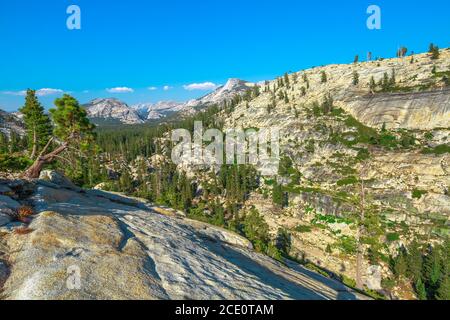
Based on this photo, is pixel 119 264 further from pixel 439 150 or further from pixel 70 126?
pixel 439 150

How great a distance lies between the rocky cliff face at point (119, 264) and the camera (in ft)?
41.1

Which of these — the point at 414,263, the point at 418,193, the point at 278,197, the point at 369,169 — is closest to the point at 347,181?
the point at 369,169

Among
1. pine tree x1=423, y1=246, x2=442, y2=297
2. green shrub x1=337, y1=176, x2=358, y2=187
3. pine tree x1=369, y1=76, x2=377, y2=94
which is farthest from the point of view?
pine tree x1=369, y1=76, x2=377, y2=94

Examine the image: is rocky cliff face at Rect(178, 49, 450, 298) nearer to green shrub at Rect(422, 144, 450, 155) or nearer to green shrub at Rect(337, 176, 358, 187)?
green shrub at Rect(337, 176, 358, 187)

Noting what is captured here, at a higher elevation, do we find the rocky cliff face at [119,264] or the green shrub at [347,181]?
the rocky cliff face at [119,264]

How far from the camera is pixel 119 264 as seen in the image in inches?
578

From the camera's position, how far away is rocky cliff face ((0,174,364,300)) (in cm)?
1253

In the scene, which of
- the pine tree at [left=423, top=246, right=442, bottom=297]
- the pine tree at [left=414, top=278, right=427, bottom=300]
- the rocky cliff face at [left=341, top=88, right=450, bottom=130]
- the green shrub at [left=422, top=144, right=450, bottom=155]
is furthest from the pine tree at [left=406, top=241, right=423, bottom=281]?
the rocky cliff face at [left=341, top=88, right=450, bottom=130]

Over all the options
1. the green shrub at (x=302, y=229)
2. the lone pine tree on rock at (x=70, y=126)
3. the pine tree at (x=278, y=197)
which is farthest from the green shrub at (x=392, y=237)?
the lone pine tree on rock at (x=70, y=126)

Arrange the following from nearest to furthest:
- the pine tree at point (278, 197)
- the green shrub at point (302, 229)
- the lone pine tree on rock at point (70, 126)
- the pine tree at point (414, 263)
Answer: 1. the lone pine tree on rock at point (70, 126)
2. the pine tree at point (414, 263)
3. the green shrub at point (302, 229)
4. the pine tree at point (278, 197)

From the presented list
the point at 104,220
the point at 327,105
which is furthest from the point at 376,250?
the point at 327,105

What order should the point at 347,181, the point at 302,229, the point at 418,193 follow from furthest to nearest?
the point at 347,181 → the point at 418,193 → the point at 302,229

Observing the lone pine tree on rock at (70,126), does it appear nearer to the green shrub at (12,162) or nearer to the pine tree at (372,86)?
the green shrub at (12,162)
